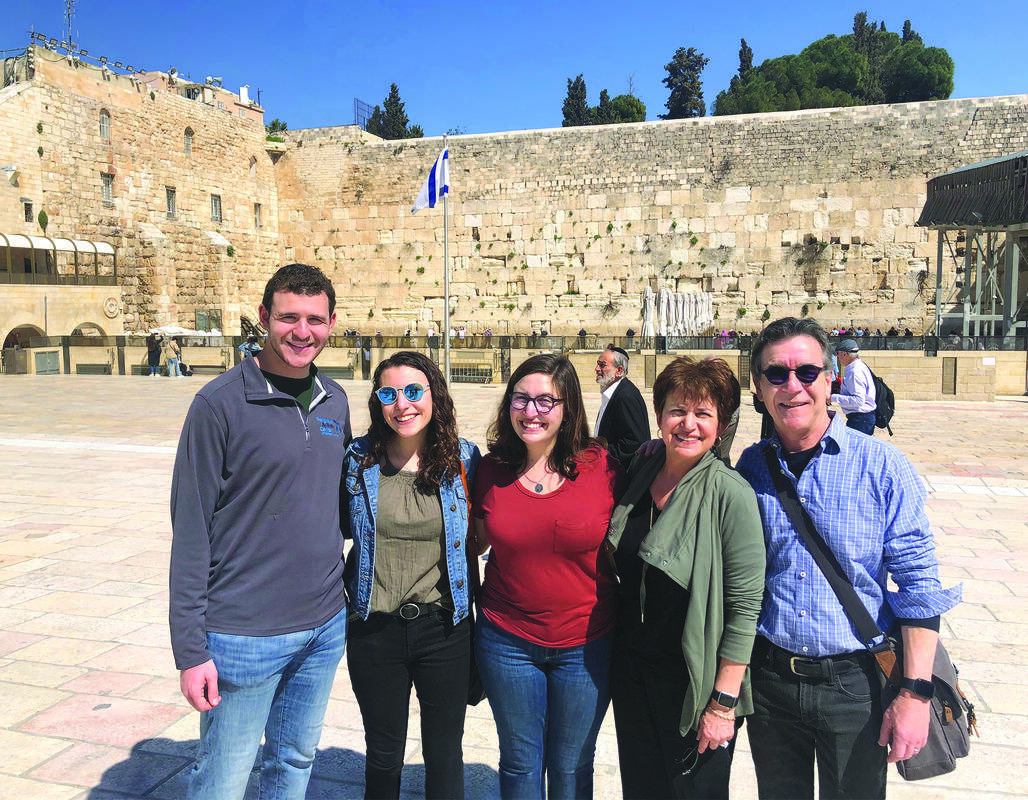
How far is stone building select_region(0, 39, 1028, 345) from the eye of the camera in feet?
70.2

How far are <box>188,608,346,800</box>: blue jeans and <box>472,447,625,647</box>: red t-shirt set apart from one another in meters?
0.51

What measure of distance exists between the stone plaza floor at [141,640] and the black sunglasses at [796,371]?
1.52 meters

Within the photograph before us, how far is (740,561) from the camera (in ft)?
6.32

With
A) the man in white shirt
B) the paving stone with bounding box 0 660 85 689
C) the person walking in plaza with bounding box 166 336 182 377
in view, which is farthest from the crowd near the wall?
the person walking in plaza with bounding box 166 336 182 377

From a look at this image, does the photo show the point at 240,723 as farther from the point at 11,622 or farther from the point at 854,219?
the point at 854,219

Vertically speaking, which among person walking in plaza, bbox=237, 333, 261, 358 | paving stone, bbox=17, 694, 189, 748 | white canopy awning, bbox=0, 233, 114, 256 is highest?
white canopy awning, bbox=0, 233, 114, 256

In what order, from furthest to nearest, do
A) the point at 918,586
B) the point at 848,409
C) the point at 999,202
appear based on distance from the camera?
the point at 999,202
the point at 848,409
the point at 918,586

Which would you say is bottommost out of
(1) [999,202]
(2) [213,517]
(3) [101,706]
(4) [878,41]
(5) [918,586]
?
(3) [101,706]

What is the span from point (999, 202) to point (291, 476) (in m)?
18.0

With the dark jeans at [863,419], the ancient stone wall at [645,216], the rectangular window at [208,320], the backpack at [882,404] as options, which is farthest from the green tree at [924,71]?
the dark jeans at [863,419]

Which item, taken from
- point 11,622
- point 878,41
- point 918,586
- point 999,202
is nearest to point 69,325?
point 11,622

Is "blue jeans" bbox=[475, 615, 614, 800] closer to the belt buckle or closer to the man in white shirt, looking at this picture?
the belt buckle

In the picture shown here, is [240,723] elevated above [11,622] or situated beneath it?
elevated above

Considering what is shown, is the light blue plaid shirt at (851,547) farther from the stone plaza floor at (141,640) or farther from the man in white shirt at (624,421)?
the man in white shirt at (624,421)
